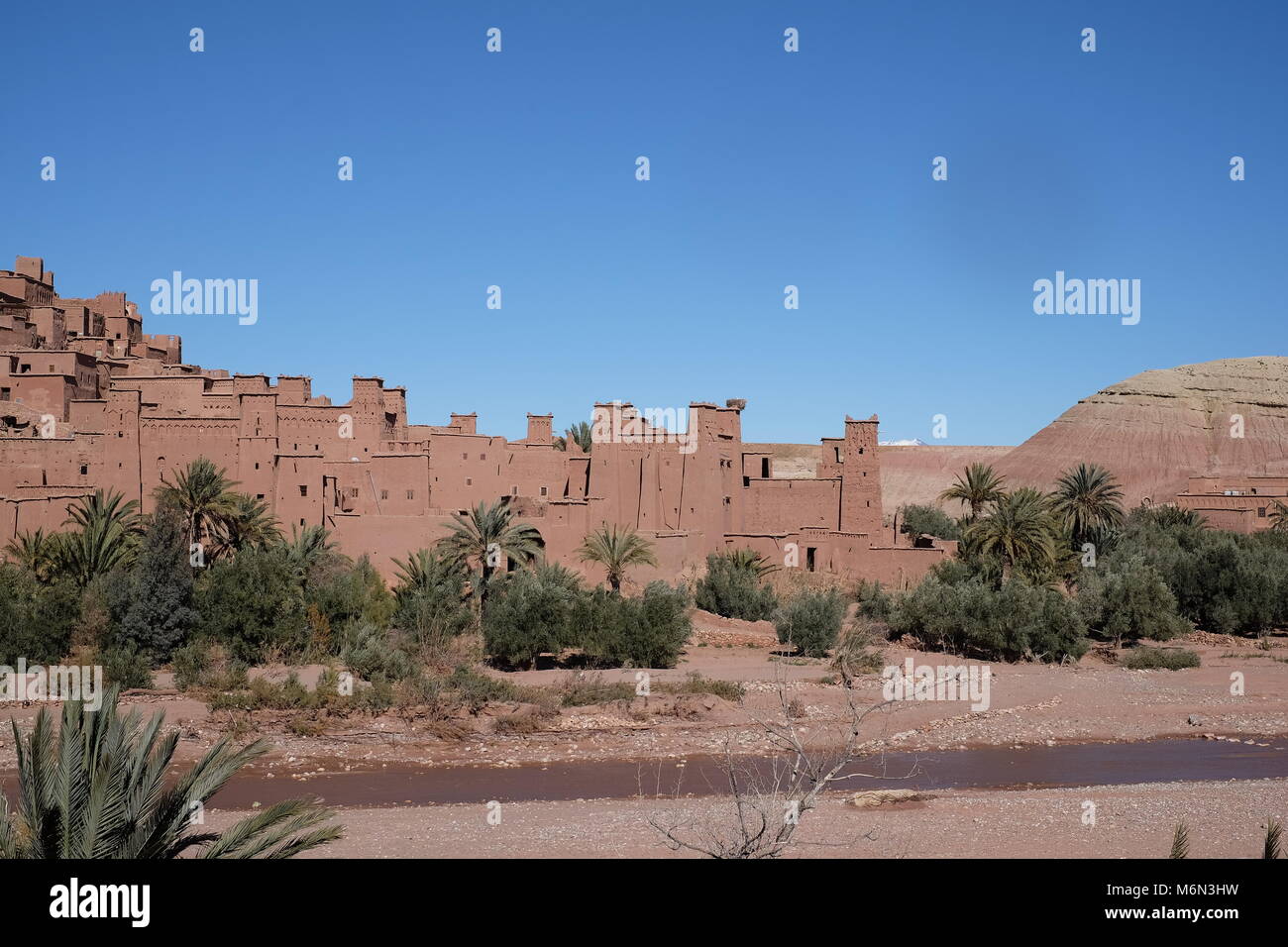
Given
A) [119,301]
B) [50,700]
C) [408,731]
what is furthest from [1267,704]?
[119,301]

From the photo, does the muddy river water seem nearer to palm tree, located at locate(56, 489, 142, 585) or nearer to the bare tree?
the bare tree

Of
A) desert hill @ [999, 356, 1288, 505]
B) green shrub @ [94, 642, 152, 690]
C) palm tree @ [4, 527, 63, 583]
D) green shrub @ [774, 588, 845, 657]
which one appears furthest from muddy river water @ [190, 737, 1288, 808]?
desert hill @ [999, 356, 1288, 505]

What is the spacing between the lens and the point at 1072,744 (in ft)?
65.8

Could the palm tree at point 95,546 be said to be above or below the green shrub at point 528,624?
above

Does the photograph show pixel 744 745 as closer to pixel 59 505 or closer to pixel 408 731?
pixel 408 731

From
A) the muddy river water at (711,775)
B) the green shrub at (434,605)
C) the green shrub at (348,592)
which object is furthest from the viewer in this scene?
the green shrub at (348,592)

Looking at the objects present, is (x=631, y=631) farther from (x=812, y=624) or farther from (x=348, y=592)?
(x=348, y=592)

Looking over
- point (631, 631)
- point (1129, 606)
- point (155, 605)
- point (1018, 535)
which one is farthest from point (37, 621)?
point (1129, 606)

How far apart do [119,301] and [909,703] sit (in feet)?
120

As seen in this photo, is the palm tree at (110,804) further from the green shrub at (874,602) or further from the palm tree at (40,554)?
the green shrub at (874,602)

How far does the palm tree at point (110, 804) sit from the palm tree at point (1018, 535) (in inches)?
963

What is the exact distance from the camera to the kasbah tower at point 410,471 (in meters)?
28.9

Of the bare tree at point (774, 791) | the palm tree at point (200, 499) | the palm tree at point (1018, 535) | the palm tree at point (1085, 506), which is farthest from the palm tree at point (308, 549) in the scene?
the palm tree at point (1085, 506)

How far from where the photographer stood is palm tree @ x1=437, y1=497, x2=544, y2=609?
85.8 feet
